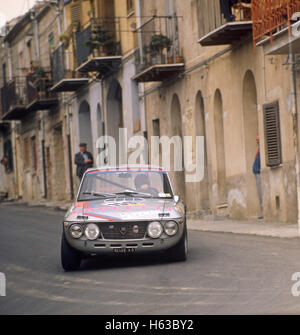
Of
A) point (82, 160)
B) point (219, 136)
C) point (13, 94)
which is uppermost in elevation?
point (13, 94)

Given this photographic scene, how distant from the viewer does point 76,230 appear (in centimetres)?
1213

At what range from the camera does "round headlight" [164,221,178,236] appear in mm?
12102

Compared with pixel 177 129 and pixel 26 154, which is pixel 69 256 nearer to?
pixel 177 129

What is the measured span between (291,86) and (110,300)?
10.6 meters

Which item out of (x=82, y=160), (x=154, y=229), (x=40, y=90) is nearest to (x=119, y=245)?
(x=154, y=229)

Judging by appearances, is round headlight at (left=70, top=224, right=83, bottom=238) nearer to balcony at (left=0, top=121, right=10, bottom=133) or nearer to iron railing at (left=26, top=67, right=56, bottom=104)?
iron railing at (left=26, top=67, right=56, bottom=104)

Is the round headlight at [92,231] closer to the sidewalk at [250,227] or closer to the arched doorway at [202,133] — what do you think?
the sidewalk at [250,227]

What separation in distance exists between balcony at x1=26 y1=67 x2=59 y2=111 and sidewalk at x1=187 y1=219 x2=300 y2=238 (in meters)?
19.3

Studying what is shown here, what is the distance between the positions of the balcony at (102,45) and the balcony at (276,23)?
12774 mm

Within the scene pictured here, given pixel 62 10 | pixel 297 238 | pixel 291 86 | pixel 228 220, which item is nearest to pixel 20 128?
pixel 62 10

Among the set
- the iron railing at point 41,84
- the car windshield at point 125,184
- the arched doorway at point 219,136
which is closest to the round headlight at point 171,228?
the car windshield at point 125,184

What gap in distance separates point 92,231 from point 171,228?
1.04 m

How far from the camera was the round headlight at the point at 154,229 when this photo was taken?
1205 cm
